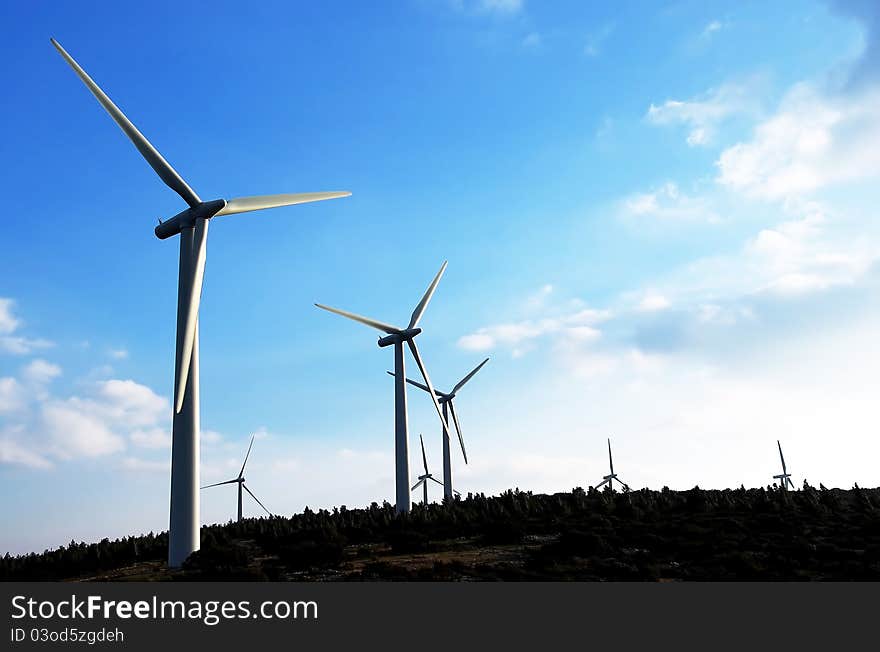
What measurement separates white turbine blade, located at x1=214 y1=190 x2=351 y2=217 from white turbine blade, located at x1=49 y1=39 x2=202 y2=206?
1680 mm

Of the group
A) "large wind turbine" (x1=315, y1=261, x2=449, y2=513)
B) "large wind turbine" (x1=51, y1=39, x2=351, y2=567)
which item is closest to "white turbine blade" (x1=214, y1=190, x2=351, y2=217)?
"large wind turbine" (x1=51, y1=39, x2=351, y2=567)

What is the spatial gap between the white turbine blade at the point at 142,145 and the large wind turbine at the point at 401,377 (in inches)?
635

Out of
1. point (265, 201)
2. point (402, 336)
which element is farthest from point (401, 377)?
point (265, 201)

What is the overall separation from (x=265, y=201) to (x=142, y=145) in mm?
5895

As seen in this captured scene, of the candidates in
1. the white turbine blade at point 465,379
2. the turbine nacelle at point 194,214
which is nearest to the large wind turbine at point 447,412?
the white turbine blade at point 465,379

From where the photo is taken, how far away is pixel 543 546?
102ft

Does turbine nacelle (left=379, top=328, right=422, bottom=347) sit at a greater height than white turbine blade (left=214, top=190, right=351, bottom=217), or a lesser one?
lesser

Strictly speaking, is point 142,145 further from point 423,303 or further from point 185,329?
point 423,303

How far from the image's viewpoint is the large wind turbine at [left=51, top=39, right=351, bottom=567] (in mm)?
28453

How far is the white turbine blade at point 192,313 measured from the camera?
2727 centimetres

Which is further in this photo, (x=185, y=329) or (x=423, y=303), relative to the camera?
(x=423, y=303)

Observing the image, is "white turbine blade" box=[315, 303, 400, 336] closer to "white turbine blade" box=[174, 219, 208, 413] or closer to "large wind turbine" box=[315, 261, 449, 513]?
"large wind turbine" box=[315, 261, 449, 513]
